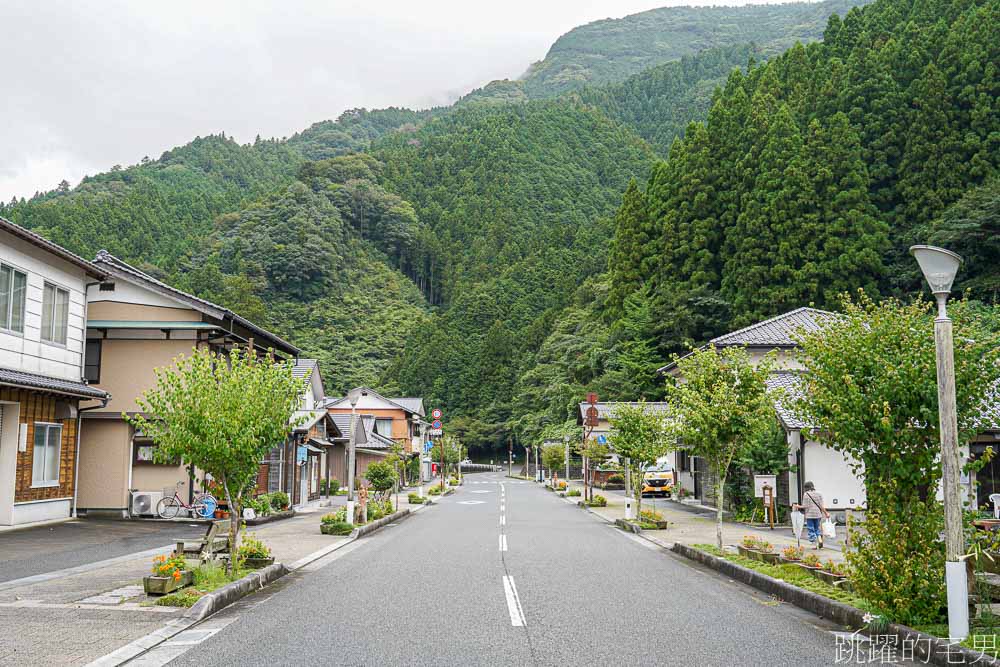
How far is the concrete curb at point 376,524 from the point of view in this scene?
69.2 ft

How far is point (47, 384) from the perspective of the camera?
1858cm

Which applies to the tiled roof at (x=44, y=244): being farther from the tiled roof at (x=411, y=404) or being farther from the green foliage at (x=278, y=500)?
the tiled roof at (x=411, y=404)

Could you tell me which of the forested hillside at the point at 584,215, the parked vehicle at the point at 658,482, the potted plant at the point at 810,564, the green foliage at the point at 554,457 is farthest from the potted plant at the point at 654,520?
the green foliage at the point at 554,457

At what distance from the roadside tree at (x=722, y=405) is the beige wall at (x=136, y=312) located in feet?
48.9

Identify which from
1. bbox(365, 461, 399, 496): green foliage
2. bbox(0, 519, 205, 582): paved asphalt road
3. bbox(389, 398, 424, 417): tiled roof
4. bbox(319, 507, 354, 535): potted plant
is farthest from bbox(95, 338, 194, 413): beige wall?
bbox(389, 398, 424, 417): tiled roof

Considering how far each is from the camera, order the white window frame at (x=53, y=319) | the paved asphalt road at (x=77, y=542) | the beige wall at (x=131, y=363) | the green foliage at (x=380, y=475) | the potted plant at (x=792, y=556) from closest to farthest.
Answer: the potted plant at (x=792, y=556) → the paved asphalt road at (x=77, y=542) → the white window frame at (x=53, y=319) → the beige wall at (x=131, y=363) → the green foliage at (x=380, y=475)

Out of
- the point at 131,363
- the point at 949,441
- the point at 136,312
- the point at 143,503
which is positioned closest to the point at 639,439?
the point at 143,503

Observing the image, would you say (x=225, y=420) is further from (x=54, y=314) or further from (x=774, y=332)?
(x=774, y=332)

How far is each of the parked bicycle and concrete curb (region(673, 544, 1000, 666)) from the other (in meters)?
14.5

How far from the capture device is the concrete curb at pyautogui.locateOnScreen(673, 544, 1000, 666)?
296 inches

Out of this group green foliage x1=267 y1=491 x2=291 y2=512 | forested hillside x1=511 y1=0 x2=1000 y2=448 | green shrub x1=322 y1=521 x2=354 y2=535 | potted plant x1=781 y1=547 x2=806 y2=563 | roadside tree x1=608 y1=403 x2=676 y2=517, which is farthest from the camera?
forested hillside x1=511 y1=0 x2=1000 y2=448

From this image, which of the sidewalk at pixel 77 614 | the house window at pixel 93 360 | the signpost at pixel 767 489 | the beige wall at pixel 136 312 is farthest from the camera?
the beige wall at pixel 136 312

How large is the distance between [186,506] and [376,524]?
17.8 feet

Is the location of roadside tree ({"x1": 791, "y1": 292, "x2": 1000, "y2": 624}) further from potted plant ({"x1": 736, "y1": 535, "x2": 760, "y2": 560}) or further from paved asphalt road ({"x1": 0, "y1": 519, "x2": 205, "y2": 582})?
paved asphalt road ({"x1": 0, "y1": 519, "x2": 205, "y2": 582})
